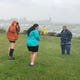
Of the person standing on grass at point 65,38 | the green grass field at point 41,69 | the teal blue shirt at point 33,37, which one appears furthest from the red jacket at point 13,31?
the person standing on grass at point 65,38

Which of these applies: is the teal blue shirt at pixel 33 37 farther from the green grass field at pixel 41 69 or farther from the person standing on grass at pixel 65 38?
the person standing on grass at pixel 65 38

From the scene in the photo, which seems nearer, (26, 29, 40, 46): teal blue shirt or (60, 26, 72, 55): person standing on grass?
(26, 29, 40, 46): teal blue shirt

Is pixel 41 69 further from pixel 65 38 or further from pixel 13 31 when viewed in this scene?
pixel 65 38

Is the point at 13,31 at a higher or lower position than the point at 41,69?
higher

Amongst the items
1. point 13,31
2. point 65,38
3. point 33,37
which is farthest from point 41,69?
point 65,38

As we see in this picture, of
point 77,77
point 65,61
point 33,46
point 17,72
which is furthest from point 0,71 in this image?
point 65,61

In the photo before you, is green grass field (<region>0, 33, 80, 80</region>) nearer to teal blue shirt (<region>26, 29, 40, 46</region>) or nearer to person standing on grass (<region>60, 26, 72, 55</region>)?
teal blue shirt (<region>26, 29, 40, 46</region>)

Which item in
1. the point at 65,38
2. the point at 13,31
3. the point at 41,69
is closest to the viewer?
the point at 41,69

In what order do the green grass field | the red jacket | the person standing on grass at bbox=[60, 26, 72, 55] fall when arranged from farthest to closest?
1. the person standing on grass at bbox=[60, 26, 72, 55]
2. the red jacket
3. the green grass field

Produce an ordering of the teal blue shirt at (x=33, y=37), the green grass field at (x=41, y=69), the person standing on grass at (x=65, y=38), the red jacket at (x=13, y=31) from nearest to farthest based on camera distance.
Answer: the green grass field at (x=41, y=69) → the teal blue shirt at (x=33, y=37) → the red jacket at (x=13, y=31) → the person standing on grass at (x=65, y=38)

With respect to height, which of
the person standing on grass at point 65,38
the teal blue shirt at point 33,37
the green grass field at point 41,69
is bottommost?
the green grass field at point 41,69

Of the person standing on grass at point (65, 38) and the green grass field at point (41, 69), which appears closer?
the green grass field at point (41, 69)

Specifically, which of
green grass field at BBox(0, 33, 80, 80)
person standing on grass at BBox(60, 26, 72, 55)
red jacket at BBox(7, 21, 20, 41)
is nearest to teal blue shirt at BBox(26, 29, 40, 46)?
green grass field at BBox(0, 33, 80, 80)

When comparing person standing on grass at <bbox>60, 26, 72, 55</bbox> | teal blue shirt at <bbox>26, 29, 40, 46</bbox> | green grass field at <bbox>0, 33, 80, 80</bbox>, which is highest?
teal blue shirt at <bbox>26, 29, 40, 46</bbox>
